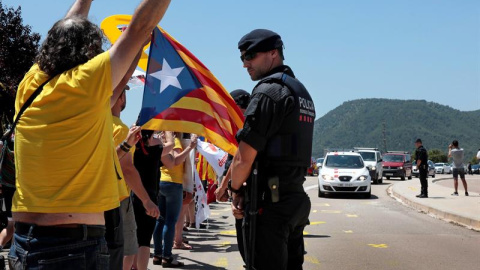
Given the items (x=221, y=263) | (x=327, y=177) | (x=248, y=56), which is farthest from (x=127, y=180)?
(x=327, y=177)

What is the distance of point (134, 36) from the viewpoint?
250 cm

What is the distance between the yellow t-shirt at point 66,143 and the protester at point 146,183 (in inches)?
144

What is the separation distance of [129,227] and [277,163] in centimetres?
180

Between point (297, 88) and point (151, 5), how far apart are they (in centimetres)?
150

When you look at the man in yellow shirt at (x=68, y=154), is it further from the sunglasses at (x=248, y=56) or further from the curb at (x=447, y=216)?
the curb at (x=447, y=216)

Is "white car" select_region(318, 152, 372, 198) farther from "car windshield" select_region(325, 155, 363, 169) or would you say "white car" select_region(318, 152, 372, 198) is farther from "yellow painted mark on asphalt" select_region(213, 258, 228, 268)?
"yellow painted mark on asphalt" select_region(213, 258, 228, 268)

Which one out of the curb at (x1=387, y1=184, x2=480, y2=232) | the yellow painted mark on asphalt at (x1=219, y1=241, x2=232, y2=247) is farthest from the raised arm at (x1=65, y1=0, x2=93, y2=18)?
the curb at (x1=387, y1=184, x2=480, y2=232)

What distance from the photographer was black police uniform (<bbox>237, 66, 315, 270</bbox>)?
11.8 ft

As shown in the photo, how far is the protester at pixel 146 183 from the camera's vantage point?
6297 millimetres

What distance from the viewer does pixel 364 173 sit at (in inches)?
916

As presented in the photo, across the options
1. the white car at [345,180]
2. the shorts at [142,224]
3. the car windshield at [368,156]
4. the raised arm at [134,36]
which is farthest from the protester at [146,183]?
the car windshield at [368,156]

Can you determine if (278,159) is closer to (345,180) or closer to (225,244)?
(225,244)

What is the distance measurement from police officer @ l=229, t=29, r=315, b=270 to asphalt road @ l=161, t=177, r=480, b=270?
4.32 m

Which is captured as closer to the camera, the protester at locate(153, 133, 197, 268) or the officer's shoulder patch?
the officer's shoulder patch
